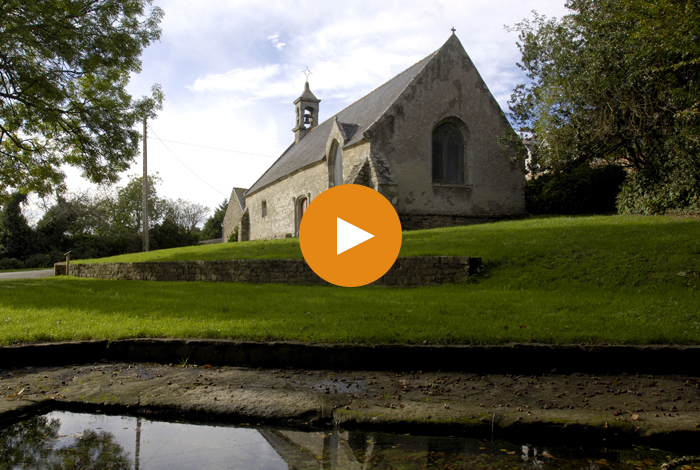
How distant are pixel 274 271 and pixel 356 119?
1546cm

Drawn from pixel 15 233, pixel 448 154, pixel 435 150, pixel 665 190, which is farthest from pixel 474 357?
pixel 15 233

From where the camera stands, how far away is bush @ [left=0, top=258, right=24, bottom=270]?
3086cm

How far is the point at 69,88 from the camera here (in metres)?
17.4

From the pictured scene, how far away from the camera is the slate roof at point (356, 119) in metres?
23.5

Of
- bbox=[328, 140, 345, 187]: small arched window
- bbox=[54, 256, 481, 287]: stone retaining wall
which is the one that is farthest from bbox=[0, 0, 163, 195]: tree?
bbox=[328, 140, 345, 187]: small arched window

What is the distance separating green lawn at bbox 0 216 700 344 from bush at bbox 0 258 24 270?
23.9 meters

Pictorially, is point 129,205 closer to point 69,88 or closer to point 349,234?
point 69,88

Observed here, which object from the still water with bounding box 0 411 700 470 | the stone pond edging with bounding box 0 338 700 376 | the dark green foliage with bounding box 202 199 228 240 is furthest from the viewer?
the dark green foliage with bounding box 202 199 228 240

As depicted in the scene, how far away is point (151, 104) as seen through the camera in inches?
747

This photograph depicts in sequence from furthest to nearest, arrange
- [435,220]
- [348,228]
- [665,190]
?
[435,220], [665,190], [348,228]

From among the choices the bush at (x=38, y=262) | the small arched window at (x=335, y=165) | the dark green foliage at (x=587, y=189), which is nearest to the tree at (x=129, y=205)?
the bush at (x=38, y=262)

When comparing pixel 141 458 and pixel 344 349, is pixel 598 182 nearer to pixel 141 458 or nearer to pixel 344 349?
pixel 344 349

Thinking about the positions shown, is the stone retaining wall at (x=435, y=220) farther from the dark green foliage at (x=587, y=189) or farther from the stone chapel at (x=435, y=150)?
the dark green foliage at (x=587, y=189)

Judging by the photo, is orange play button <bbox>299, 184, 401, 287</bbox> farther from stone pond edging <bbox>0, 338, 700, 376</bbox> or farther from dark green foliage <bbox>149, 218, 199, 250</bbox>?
dark green foliage <bbox>149, 218, 199, 250</bbox>
